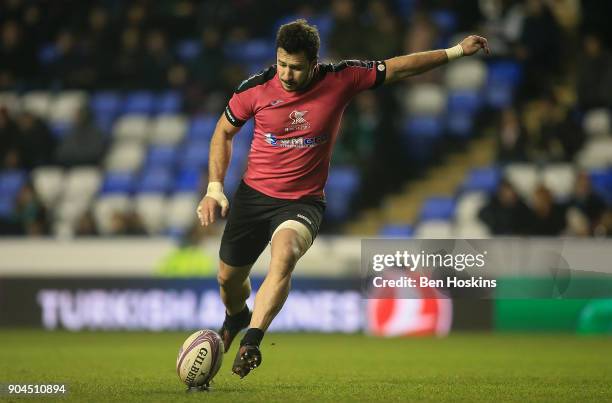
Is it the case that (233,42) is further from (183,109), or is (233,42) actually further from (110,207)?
(110,207)

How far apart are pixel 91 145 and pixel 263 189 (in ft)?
35.0

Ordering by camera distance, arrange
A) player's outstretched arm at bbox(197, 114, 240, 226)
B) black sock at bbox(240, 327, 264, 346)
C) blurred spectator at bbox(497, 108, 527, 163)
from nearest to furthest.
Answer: black sock at bbox(240, 327, 264, 346)
player's outstretched arm at bbox(197, 114, 240, 226)
blurred spectator at bbox(497, 108, 527, 163)

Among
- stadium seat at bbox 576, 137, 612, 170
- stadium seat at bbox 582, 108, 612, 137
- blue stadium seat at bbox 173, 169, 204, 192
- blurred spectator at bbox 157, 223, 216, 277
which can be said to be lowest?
blurred spectator at bbox 157, 223, 216, 277

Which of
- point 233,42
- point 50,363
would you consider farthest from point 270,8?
point 50,363

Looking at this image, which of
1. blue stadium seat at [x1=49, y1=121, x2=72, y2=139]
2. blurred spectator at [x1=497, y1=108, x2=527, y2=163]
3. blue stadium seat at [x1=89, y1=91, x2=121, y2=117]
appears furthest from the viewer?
blue stadium seat at [x1=89, y1=91, x2=121, y2=117]

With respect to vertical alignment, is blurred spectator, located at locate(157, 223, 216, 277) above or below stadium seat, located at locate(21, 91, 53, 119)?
below

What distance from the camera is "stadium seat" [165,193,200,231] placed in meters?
16.7

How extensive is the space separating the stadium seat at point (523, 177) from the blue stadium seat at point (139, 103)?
622cm

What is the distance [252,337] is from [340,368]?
93.9 inches

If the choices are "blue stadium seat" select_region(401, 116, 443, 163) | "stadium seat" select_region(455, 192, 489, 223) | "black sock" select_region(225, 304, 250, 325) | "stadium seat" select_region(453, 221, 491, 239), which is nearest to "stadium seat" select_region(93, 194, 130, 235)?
"blue stadium seat" select_region(401, 116, 443, 163)

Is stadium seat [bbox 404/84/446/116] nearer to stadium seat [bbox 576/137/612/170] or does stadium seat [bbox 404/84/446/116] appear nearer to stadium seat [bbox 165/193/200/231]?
stadium seat [bbox 576/137/612/170]

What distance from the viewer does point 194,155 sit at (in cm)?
1770

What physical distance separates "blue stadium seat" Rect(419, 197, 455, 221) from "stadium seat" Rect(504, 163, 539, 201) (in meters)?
0.82

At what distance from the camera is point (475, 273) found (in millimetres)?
12453
